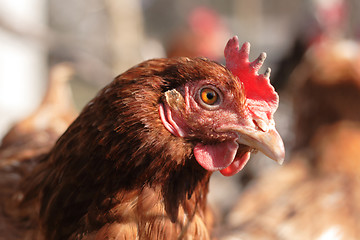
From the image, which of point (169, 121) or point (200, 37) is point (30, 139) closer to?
point (169, 121)

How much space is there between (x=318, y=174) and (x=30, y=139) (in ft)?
5.82

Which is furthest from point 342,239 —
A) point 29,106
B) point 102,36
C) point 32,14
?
point 102,36

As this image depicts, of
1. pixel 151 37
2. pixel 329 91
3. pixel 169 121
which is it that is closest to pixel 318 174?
pixel 329 91

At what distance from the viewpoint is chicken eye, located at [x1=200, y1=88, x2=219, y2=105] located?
48.3 inches

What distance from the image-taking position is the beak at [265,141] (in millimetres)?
1181

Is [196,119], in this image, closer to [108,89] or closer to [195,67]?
[195,67]

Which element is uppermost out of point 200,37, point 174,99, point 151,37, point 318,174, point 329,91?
point 151,37

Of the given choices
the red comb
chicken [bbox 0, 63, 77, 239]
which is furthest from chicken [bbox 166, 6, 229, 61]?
the red comb

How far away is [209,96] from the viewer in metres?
1.23

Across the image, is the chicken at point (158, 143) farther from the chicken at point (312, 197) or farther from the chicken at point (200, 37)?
the chicken at point (200, 37)

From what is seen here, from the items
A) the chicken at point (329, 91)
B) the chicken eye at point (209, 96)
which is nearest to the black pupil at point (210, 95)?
the chicken eye at point (209, 96)


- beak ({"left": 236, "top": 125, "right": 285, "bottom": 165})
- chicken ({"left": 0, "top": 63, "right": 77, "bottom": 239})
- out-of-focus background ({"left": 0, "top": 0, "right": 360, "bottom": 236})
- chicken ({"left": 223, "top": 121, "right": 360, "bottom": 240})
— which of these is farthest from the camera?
out-of-focus background ({"left": 0, "top": 0, "right": 360, "bottom": 236})

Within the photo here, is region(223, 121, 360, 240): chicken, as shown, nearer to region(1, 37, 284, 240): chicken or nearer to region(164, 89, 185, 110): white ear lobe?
region(1, 37, 284, 240): chicken

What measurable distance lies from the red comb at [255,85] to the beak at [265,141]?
67mm
